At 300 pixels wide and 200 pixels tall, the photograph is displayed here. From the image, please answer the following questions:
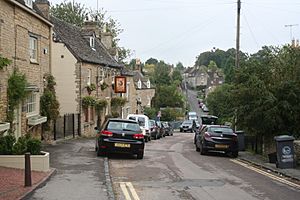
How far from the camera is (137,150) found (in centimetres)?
1933

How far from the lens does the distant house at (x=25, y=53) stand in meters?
17.4

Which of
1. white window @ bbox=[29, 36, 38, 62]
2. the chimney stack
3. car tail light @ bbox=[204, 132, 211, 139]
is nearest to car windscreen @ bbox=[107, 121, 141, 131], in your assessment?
car tail light @ bbox=[204, 132, 211, 139]

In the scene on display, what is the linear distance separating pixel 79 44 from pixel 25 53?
17.8m

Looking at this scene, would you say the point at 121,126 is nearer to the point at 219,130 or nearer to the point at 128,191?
the point at 219,130

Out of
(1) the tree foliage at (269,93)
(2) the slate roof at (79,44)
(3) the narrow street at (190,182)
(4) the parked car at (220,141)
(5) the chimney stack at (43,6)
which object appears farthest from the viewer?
(2) the slate roof at (79,44)

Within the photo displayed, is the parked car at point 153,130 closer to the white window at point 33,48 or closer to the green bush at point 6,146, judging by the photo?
the white window at point 33,48

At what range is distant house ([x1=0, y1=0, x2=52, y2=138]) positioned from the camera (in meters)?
17.4

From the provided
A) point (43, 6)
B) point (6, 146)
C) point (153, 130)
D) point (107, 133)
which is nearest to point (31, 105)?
point (107, 133)

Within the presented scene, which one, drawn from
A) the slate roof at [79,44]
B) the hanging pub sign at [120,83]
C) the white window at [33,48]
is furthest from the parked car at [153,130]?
the white window at [33,48]

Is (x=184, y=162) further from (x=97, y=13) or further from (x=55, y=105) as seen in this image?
(x=97, y=13)

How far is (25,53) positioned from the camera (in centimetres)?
2017

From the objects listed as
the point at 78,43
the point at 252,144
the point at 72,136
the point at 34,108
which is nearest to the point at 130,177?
the point at 34,108

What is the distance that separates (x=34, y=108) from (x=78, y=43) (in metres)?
16.4

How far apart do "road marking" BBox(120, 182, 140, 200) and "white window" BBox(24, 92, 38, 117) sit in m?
9.29
